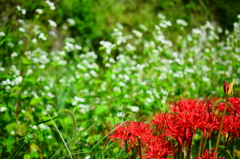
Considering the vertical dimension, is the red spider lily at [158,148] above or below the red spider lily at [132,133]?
below

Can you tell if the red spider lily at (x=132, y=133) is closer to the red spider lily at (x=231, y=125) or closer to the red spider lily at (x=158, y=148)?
the red spider lily at (x=158, y=148)

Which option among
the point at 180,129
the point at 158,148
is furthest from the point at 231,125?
the point at 158,148

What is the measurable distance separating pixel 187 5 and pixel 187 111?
682cm

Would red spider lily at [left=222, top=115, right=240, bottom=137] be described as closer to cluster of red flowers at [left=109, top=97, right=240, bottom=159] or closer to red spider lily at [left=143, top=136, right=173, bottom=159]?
cluster of red flowers at [left=109, top=97, right=240, bottom=159]

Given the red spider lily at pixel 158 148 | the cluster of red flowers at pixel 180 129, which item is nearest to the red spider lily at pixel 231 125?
the cluster of red flowers at pixel 180 129

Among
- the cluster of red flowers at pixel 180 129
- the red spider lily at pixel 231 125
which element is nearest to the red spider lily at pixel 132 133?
the cluster of red flowers at pixel 180 129

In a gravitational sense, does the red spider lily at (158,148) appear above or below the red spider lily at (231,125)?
below

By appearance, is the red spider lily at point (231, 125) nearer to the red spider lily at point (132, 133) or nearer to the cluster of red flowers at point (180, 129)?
the cluster of red flowers at point (180, 129)

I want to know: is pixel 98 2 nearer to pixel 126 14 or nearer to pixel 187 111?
pixel 126 14

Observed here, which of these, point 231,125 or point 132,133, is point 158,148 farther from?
point 231,125

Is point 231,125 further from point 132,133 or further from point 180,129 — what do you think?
point 132,133

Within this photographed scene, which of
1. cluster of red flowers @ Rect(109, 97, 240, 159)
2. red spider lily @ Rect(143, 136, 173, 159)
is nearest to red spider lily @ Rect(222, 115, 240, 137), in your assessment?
cluster of red flowers @ Rect(109, 97, 240, 159)

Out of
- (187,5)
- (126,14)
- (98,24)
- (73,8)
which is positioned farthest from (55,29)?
(187,5)

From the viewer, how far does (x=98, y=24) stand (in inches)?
244
